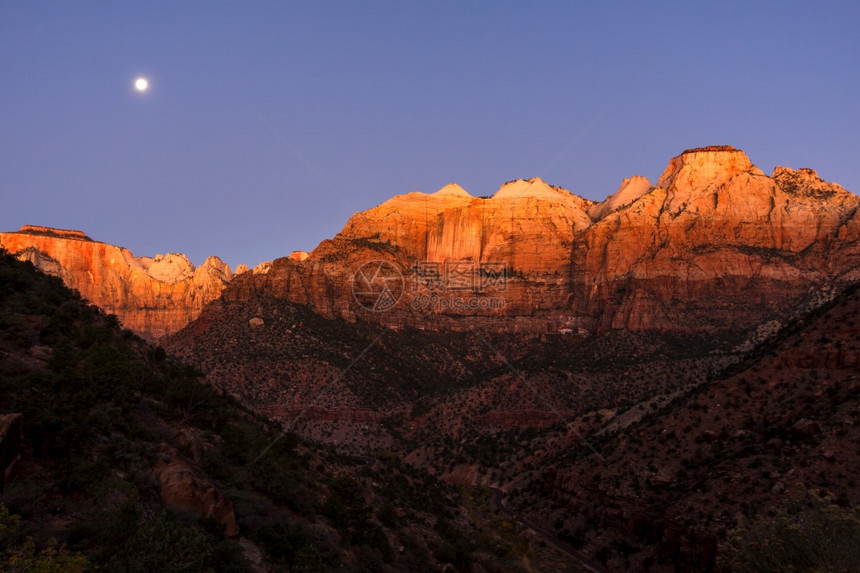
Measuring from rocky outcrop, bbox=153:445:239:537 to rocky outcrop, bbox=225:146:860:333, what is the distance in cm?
9805

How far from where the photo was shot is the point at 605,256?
134 m

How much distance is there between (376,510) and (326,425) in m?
53.1

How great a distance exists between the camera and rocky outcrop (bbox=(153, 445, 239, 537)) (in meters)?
16.7

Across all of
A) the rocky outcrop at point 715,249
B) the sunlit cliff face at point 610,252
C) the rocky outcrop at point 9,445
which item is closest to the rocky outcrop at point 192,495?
the rocky outcrop at point 9,445

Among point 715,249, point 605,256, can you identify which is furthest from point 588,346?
point 715,249

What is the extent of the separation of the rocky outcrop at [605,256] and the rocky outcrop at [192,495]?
98046 millimetres

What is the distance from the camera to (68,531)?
510 inches

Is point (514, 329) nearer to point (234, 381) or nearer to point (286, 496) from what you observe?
point (234, 381)

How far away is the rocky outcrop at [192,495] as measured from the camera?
54.9ft

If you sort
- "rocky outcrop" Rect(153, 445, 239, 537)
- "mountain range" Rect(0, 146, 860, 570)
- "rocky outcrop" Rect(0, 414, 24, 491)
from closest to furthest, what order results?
"rocky outcrop" Rect(0, 414, 24, 491)
"rocky outcrop" Rect(153, 445, 239, 537)
"mountain range" Rect(0, 146, 860, 570)

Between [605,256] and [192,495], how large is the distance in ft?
418

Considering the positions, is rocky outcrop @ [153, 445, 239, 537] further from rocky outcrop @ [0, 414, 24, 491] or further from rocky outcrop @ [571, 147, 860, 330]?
rocky outcrop @ [571, 147, 860, 330]

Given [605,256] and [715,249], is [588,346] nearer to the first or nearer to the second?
[605,256]

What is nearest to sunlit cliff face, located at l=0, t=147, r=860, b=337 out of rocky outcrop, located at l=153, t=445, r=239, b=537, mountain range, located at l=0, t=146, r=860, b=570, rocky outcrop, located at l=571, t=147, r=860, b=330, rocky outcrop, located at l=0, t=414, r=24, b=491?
rocky outcrop, located at l=571, t=147, r=860, b=330
